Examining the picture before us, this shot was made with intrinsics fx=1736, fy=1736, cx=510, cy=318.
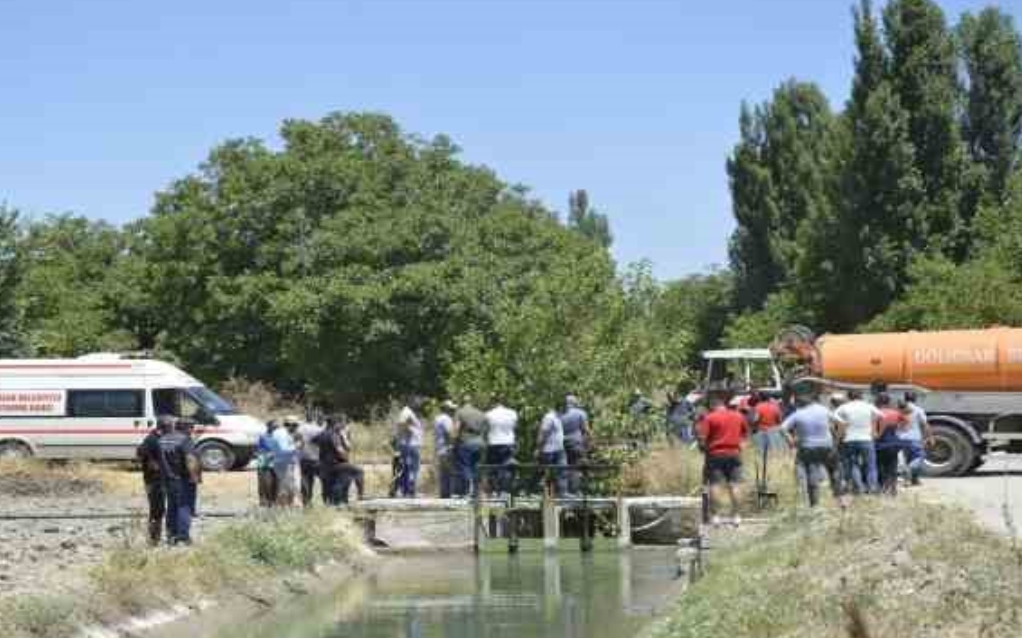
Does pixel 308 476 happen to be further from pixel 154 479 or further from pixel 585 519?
pixel 154 479

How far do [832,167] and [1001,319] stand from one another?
1236 centimetres

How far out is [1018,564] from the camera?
42.7ft

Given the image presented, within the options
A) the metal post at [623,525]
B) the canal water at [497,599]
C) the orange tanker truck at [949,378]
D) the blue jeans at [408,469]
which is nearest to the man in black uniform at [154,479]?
the canal water at [497,599]

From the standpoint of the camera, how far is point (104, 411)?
36875 mm

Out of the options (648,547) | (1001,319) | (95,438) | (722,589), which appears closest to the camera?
(722,589)

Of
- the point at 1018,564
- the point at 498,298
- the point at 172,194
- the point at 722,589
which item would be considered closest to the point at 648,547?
the point at 722,589

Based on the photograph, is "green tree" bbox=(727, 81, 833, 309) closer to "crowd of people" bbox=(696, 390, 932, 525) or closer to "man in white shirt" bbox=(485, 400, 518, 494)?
"man in white shirt" bbox=(485, 400, 518, 494)

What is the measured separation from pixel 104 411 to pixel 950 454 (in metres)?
17.7

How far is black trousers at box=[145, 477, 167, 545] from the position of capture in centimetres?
2195

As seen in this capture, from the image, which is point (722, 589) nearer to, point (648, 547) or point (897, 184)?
point (648, 547)

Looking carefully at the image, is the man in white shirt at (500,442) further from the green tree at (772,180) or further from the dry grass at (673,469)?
the green tree at (772,180)

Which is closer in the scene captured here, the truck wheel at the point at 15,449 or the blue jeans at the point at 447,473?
the blue jeans at the point at 447,473

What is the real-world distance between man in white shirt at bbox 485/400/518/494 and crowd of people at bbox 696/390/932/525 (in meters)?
A: 4.92

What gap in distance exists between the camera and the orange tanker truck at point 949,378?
2955 cm
